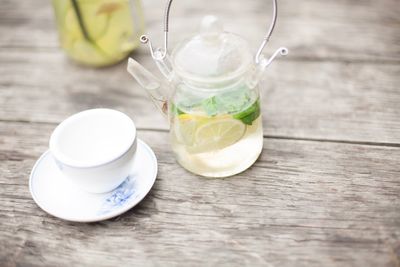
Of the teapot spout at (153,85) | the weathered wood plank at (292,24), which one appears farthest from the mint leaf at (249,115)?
the weathered wood plank at (292,24)

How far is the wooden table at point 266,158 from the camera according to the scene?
1.89 ft

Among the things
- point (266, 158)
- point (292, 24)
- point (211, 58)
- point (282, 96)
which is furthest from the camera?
point (292, 24)

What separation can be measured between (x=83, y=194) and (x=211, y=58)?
223 mm

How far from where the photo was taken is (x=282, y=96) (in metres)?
0.81

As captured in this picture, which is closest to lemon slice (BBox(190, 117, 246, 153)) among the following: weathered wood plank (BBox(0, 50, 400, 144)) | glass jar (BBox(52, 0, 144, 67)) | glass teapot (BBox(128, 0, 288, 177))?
glass teapot (BBox(128, 0, 288, 177))

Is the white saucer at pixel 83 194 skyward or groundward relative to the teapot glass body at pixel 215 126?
groundward

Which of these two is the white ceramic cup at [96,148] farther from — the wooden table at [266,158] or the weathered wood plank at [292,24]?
the weathered wood plank at [292,24]

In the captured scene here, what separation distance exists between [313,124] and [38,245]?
40 cm

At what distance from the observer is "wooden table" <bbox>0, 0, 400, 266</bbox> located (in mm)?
577

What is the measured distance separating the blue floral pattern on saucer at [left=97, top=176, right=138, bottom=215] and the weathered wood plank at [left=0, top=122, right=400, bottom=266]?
0.02 m

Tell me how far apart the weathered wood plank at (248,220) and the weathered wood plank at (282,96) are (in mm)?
45

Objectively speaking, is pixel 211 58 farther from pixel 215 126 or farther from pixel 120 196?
pixel 120 196

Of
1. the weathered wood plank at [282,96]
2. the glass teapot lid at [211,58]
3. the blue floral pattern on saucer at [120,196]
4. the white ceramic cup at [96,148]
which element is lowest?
the weathered wood plank at [282,96]

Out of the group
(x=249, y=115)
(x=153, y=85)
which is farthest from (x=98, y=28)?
(x=249, y=115)
